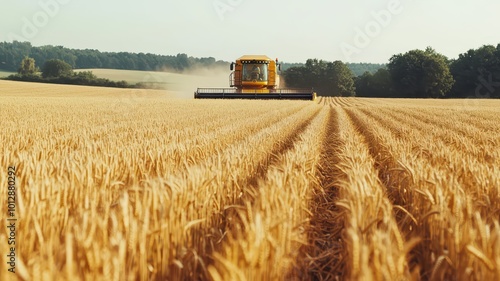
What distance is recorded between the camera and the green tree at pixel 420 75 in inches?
3029

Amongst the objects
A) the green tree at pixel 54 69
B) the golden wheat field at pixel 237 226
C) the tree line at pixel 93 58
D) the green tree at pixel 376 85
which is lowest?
the green tree at pixel 376 85

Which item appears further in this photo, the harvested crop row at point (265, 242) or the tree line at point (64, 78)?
the tree line at point (64, 78)

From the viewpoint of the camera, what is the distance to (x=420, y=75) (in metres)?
79.4

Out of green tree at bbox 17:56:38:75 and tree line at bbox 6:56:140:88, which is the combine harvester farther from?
green tree at bbox 17:56:38:75

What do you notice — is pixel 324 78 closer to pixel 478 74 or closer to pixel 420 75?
pixel 420 75

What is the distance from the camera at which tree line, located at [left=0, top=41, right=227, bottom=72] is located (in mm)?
107062

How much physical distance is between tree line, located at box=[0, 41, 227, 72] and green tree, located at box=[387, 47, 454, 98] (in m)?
45.6

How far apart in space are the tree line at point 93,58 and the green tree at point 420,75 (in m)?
45.6

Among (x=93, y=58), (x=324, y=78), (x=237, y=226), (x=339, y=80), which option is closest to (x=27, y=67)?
(x=93, y=58)

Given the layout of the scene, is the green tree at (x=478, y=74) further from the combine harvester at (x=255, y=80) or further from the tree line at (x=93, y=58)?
the combine harvester at (x=255, y=80)

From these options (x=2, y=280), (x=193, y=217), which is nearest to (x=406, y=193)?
(x=193, y=217)

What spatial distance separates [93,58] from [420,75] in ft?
261

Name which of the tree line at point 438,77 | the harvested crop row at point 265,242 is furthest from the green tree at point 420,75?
the harvested crop row at point 265,242

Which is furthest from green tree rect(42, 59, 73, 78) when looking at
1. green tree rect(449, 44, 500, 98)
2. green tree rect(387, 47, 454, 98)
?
green tree rect(449, 44, 500, 98)
